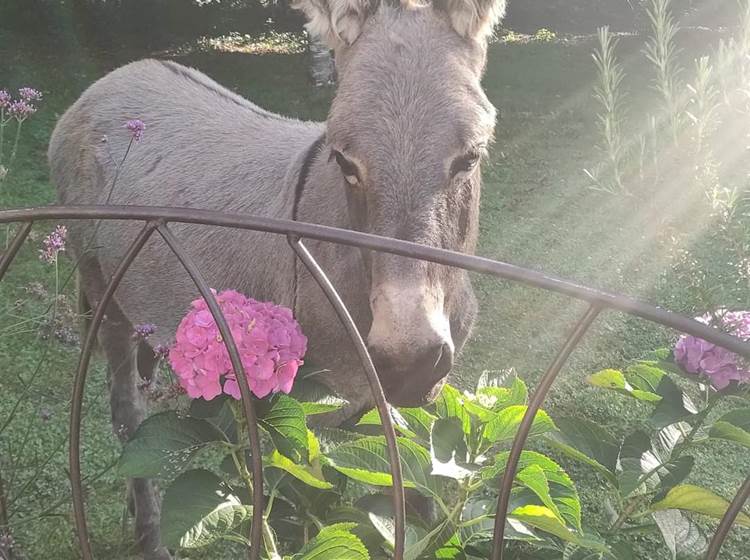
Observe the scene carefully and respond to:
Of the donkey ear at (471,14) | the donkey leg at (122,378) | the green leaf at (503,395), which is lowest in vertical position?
the donkey leg at (122,378)

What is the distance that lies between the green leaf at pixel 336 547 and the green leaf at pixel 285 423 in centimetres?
15

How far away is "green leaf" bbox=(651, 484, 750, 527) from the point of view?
1271 millimetres

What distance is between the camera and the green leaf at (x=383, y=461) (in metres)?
1.31

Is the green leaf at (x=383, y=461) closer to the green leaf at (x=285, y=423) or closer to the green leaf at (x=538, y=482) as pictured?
the green leaf at (x=285, y=423)

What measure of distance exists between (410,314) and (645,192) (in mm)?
632

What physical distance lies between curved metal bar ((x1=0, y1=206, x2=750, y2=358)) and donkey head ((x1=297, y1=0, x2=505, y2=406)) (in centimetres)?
62

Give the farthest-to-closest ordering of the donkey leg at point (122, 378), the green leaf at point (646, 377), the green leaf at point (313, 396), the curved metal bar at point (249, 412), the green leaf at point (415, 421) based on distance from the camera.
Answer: the donkey leg at point (122, 378)
the green leaf at point (646, 377)
the green leaf at point (415, 421)
the green leaf at point (313, 396)
the curved metal bar at point (249, 412)

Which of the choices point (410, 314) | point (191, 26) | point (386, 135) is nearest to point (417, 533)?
point (410, 314)

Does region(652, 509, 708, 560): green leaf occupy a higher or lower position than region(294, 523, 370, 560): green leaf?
higher

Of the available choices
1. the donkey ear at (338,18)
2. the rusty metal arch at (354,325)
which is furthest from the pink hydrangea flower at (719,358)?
the donkey ear at (338,18)

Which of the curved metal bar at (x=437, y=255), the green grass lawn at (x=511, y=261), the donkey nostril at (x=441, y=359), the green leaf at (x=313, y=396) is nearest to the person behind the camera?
the curved metal bar at (x=437, y=255)

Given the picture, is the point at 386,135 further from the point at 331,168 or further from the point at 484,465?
the point at 484,465

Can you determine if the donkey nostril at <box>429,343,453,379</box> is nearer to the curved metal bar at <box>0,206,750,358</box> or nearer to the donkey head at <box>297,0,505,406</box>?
the donkey head at <box>297,0,505,406</box>

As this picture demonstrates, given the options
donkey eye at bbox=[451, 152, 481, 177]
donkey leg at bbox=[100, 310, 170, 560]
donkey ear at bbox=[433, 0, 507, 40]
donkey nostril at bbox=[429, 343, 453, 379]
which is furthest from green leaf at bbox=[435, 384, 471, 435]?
donkey leg at bbox=[100, 310, 170, 560]
